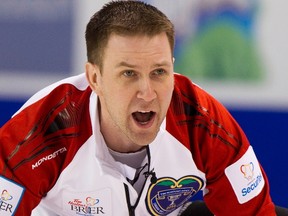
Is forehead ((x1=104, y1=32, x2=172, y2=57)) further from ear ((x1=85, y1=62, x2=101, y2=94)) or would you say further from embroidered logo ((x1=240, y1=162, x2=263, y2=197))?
embroidered logo ((x1=240, y1=162, x2=263, y2=197))

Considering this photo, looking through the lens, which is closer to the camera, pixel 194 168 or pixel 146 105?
pixel 146 105

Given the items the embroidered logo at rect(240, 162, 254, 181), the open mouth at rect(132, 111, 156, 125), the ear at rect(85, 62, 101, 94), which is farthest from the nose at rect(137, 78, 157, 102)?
the embroidered logo at rect(240, 162, 254, 181)

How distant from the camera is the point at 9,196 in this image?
2.38 metres

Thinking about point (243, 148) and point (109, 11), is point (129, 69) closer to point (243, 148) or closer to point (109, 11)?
point (109, 11)

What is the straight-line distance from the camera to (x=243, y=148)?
8.39 feet

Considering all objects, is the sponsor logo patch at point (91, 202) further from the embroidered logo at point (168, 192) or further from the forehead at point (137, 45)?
the forehead at point (137, 45)

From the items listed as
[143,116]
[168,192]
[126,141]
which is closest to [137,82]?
[143,116]

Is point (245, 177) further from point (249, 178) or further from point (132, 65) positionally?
point (132, 65)

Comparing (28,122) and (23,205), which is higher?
(28,122)

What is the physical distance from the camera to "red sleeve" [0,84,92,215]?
2.38 m

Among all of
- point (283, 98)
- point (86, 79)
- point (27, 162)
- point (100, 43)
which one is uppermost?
point (100, 43)

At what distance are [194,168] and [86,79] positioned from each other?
47 cm

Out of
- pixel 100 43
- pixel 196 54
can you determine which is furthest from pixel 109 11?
pixel 196 54

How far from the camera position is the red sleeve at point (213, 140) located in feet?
8.18
